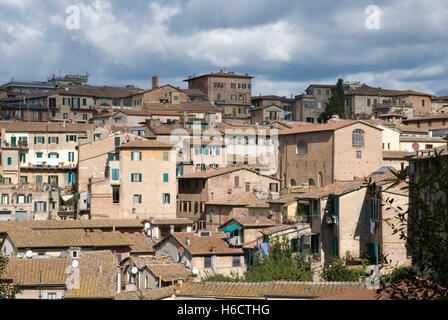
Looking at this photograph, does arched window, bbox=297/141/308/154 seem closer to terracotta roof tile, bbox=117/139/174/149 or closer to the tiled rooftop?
terracotta roof tile, bbox=117/139/174/149

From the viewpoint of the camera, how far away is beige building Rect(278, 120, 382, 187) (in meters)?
54.8

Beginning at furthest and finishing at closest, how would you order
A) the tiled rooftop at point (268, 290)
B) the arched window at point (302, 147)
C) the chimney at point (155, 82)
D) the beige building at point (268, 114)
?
the chimney at point (155, 82) < the beige building at point (268, 114) < the arched window at point (302, 147) < the tiled rooftop at point (268, 290)

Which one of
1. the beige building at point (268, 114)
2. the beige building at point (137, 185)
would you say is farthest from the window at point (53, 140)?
the beige building at point (268, 114)

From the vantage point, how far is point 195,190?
193 feet

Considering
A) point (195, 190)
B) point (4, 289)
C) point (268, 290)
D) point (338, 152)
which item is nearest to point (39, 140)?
point (195, 190)

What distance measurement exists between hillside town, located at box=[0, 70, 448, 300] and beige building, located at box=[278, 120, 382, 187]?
0.11m

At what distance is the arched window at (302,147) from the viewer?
192 ft

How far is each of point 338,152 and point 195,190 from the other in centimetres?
1177

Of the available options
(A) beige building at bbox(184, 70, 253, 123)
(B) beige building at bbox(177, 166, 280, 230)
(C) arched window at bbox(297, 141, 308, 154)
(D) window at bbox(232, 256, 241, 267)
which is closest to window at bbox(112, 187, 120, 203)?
(B) beige building at bbox(177, 166, 280, 230)

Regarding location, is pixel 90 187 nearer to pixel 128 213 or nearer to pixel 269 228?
pixel 128 213

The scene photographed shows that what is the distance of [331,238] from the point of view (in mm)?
40656

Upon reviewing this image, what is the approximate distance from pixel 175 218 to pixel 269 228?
633 inches

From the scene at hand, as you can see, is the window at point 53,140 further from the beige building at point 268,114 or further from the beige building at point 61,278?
the beige building at point 61,278
